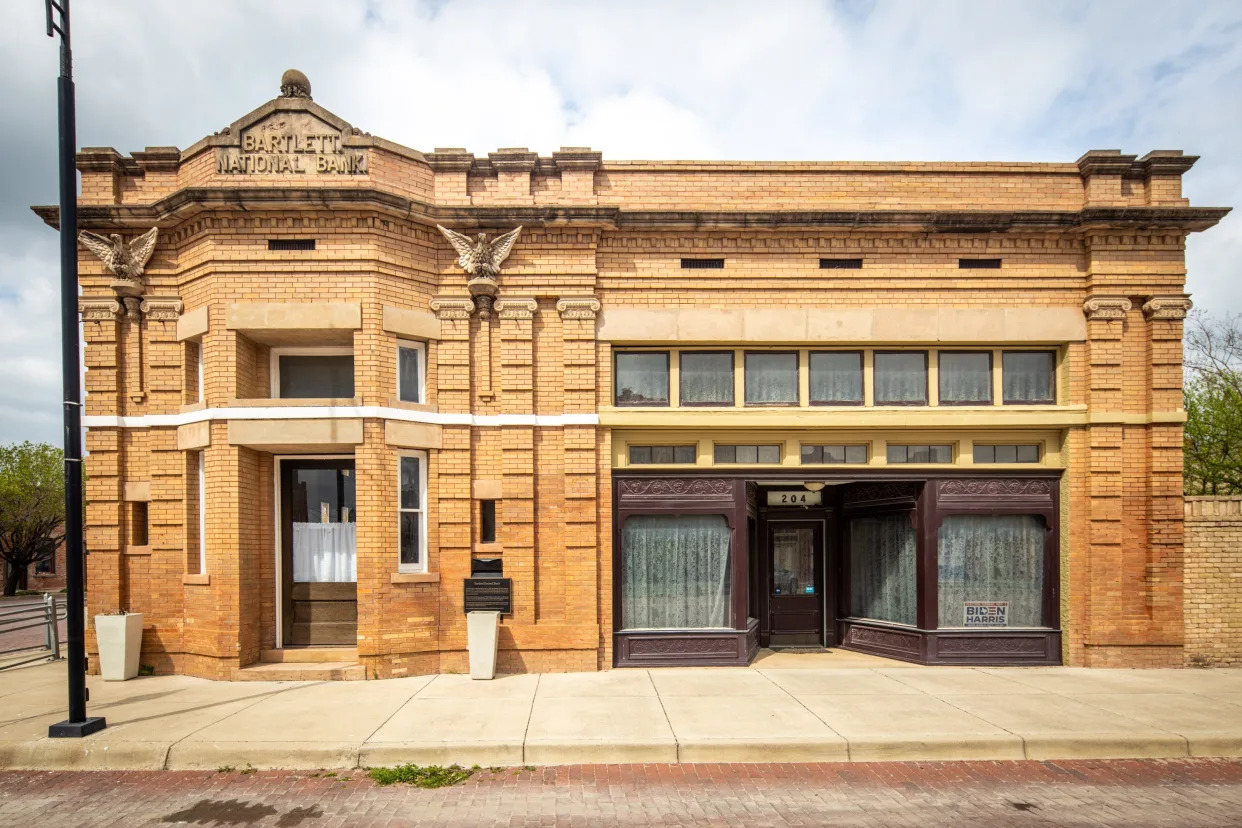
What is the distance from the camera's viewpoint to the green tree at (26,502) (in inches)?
1420

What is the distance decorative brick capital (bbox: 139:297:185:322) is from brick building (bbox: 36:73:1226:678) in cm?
4

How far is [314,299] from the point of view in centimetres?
1005

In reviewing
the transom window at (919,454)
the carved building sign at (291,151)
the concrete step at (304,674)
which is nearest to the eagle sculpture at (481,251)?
the carved building sign at (291,151)

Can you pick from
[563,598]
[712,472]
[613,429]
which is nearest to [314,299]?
[613,429]

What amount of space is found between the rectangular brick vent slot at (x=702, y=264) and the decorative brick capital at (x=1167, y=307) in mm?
6654

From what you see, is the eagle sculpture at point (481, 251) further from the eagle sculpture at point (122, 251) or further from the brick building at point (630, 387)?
the eagle sculpture at point (122, 251)

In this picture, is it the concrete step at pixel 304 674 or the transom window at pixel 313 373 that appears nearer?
the concrete step at pixel 304 674

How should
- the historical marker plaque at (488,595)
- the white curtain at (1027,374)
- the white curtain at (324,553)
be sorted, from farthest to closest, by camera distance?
the white curtain at (1027,374) < the white curtain at (324,553) < the historical marker plaque at (488,595)

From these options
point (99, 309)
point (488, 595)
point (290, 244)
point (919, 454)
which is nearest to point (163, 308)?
point (99, 309)

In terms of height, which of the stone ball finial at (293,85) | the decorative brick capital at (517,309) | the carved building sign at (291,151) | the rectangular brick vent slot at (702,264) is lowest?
the decorative brick capital at (517,309)

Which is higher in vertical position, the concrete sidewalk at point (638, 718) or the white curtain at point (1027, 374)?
the white curtain at point (1027, 374)

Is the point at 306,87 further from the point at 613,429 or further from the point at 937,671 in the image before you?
the point at 937,671

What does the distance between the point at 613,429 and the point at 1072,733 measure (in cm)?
678

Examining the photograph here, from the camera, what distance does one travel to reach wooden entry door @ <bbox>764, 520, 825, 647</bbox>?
12.1m
